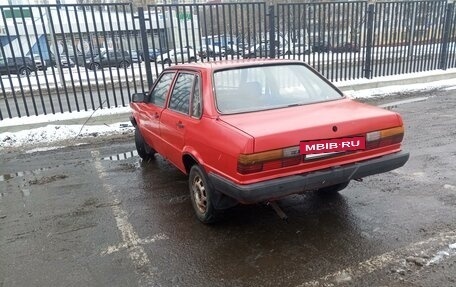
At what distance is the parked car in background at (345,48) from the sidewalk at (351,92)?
36.7 inches

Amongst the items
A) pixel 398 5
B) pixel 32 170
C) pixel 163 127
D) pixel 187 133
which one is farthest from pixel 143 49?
pixel 398 5

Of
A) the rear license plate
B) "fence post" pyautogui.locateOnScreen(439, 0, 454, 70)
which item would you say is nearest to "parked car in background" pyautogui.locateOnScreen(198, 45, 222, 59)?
the rear license plate

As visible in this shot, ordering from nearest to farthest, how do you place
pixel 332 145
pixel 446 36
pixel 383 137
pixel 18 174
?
pixel 332 145 → pixel 383 137 → pixel 18 174 → pixel 446 36

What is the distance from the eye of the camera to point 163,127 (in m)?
4.53

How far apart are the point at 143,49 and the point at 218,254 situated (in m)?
6.76

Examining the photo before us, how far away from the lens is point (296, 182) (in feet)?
10.2

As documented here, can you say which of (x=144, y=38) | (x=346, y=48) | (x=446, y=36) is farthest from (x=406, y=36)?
(x=144, y=38)

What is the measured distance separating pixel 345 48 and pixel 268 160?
9.21 meters

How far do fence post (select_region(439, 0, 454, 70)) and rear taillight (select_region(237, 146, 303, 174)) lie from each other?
1230 cm

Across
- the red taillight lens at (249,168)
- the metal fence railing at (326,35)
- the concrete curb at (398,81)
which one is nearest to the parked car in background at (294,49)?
the metal fence railing at (326,35)

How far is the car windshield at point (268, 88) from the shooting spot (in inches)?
148

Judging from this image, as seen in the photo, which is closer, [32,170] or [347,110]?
[347,110]

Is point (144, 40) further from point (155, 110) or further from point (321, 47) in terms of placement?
point (321, 47)

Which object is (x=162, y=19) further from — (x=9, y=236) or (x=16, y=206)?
(x=9, y=236)
